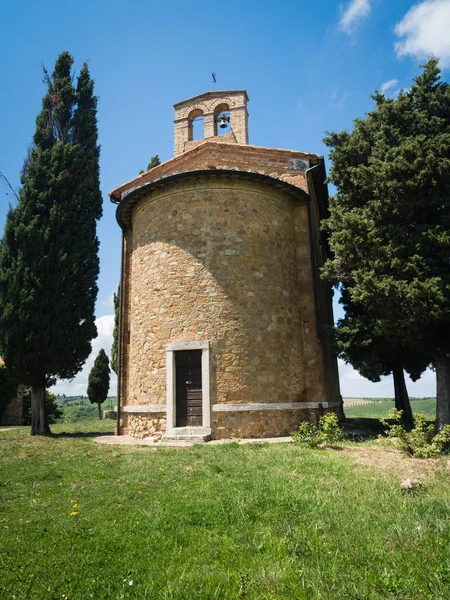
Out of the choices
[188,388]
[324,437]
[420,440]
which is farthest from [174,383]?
[420,440]

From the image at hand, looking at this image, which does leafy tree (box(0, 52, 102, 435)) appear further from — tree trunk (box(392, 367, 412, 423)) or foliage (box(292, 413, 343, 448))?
tree trunk (box(392, 367, 412, 423))

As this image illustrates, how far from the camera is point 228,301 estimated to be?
11.9 m

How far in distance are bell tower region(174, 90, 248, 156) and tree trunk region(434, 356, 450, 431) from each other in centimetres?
1141

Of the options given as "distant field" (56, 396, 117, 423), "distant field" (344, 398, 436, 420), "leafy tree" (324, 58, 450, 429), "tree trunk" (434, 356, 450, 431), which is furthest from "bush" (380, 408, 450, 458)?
"distant field" (56, 396, 117, 423)

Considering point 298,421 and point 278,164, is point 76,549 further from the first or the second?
point 278,164

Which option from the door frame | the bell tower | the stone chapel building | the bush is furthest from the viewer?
the bell tower

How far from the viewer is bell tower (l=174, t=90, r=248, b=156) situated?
57.8ft

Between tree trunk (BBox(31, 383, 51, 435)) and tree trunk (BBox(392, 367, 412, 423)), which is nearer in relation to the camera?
tree trunk (BBox(31, 383, 51, 435))

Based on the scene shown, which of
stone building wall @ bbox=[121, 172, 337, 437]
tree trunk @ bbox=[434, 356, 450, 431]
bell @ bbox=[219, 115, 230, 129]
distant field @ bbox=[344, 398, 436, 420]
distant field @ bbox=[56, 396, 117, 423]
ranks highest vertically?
bell @ bbox=[219, 115, 230, 129]

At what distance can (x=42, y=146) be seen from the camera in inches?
641

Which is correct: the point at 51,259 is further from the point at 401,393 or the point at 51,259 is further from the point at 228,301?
the point at 401,393

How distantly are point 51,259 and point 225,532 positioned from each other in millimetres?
12789

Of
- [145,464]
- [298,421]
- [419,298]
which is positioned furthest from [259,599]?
[298,421]

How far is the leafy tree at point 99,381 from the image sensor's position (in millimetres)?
29734
